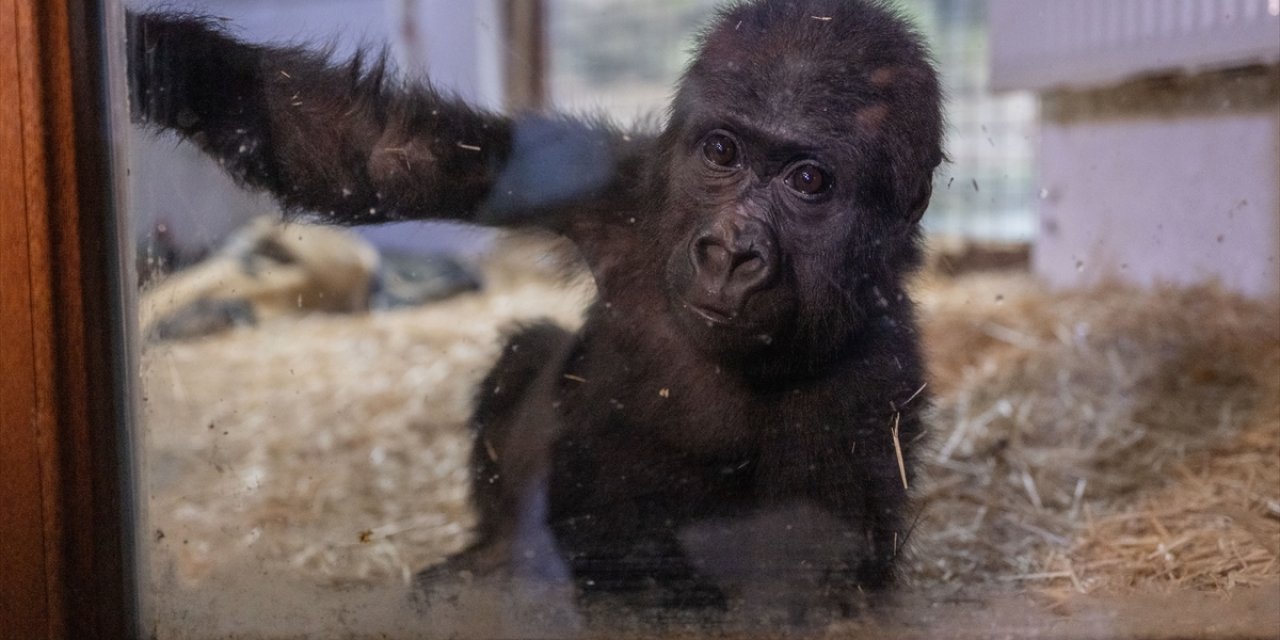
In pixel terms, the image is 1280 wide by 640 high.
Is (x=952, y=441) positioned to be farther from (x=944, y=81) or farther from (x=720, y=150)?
(x=720, y=150)

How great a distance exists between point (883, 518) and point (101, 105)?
1.94 metres

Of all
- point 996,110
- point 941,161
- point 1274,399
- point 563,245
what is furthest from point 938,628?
point 996,110

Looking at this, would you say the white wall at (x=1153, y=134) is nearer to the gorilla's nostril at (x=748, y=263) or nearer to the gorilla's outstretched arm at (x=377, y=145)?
the gorilla's nostril at (x=748, y=263)

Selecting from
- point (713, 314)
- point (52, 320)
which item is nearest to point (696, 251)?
point (713, 314)

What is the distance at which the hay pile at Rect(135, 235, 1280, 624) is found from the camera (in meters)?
2.84

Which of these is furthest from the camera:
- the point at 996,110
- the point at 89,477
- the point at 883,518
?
the point at 996,110

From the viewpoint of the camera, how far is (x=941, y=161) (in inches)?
107

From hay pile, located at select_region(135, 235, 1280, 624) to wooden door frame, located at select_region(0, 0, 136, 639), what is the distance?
0.19 metres

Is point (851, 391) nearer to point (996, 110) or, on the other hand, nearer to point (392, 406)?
Result: point (392, 406)

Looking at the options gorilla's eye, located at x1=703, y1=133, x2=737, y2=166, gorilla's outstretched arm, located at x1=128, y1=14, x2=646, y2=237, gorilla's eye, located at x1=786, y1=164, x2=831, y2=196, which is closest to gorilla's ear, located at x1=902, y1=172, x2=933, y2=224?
gorilla's eye, located at x1=786, y1=164, x2=831, y2=196

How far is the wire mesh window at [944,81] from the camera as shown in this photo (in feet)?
Answer: 10.5

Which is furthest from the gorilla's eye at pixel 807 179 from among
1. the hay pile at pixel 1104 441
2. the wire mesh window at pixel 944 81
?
the hay pile at pixel 1104 441

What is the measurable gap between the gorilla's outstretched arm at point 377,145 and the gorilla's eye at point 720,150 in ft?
1.07

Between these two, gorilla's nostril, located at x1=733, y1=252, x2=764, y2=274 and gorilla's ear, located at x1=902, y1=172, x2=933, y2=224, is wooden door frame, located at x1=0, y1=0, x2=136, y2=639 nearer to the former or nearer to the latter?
gorilla's nostril, located at x1=733, y1=252, x2=764, y2=274
